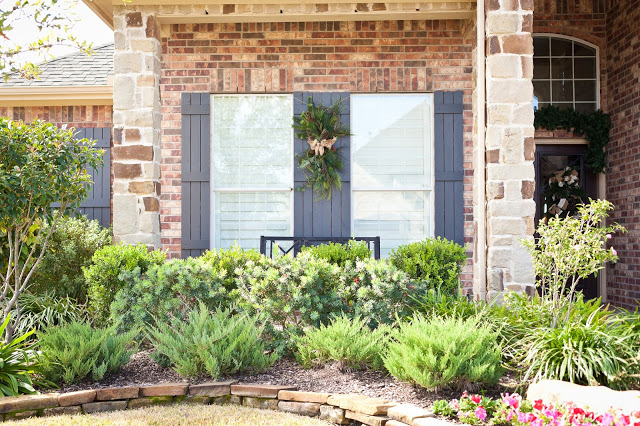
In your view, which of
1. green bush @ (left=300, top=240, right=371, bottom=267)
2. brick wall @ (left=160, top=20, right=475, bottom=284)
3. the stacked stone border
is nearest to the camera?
the stacked stone border

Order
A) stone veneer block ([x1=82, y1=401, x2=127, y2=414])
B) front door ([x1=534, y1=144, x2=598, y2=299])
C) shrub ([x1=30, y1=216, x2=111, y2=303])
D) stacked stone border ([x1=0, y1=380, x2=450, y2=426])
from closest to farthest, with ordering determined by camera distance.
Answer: stacked stone border ([x1=0, y1=380, x2=450, y2=426]) < stone veneer block ([x1=82, y1=401, x2=127, y2=414]) < shrub ([x1=30, y1=216, x2=111, y2=303]) < front door ([x1=534, y1=144, x2=598, y2=299])

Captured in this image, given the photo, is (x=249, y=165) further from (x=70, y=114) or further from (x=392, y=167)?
(x=70, y=114)

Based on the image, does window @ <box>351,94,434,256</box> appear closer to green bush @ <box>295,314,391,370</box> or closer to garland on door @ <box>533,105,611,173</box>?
garland on door @ <box>533,105,611,173</box>

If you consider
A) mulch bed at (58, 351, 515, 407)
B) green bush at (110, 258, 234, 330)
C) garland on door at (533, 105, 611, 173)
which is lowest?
mulch bed at (58, 351, 515, 407)

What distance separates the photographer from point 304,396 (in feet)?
12.6

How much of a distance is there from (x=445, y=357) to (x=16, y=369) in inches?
116

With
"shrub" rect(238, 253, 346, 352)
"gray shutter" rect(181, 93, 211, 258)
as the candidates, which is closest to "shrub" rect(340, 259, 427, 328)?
"shrub" rect(238, 253, 346, 352)

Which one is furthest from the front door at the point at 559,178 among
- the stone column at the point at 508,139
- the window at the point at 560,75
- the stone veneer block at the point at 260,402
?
the stone veneer block at the point at 260,402

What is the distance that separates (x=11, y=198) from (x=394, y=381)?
3.24 metres

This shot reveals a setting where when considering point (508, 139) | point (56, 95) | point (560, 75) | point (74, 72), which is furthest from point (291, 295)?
point (74, 72)

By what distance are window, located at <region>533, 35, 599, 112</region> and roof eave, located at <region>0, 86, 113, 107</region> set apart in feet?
19.2

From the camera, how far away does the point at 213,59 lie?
696 centimetres

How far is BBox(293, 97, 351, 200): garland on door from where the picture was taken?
679 centimetres

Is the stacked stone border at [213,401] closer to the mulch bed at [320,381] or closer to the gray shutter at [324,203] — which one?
the mulch bed at [320,381]
